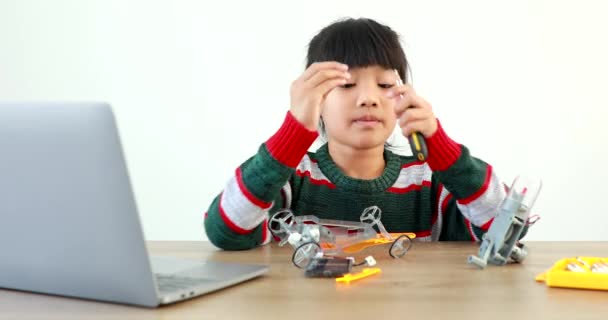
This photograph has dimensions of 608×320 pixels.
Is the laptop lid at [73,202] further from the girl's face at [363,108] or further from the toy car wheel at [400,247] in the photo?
the girl's face at [363,108]

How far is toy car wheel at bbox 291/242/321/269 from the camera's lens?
905 millimetres

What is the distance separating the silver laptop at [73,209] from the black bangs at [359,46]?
69 cm

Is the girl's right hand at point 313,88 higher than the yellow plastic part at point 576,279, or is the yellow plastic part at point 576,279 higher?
the girl's right hand at point 313,88

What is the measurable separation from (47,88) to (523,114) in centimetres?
157

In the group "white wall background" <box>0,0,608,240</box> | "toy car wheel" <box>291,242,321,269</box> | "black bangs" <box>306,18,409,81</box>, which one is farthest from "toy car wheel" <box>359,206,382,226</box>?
"white wall background" <box>0,0,608,240</box>

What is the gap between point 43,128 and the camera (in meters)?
0.61

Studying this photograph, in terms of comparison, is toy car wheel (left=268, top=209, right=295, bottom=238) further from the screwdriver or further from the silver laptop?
the silver laptop

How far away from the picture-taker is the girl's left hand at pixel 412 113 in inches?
39.9

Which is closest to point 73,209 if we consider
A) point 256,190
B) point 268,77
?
point 256,190

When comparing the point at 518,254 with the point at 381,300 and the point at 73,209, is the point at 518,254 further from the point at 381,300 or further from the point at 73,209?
the point at 73,209

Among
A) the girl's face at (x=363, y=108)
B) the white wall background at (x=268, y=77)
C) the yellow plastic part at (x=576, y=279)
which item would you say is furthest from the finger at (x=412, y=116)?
the white wall background at (x=268, y=77)

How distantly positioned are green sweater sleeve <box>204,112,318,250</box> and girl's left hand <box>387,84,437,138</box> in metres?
0.14

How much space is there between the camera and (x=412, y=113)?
1.01 metres

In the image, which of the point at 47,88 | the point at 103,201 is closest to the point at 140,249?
the point at 103,201
